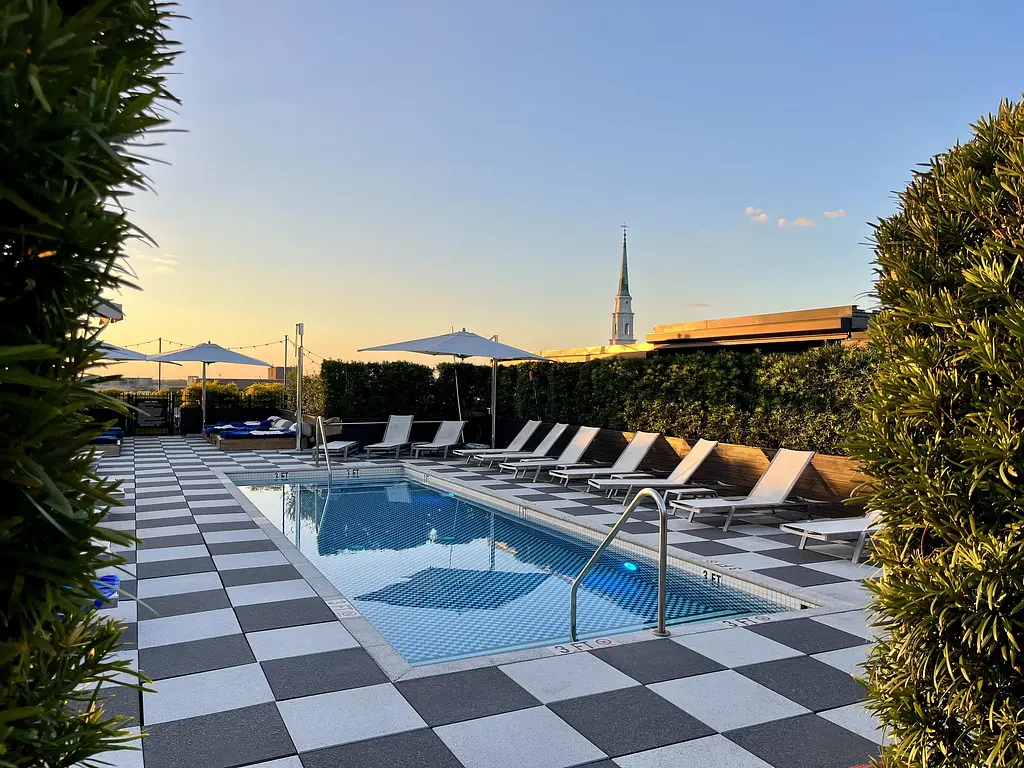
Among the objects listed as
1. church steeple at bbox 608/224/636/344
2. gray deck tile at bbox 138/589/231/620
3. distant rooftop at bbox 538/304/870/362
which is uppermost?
church steeple at bbox 608/224/636/344

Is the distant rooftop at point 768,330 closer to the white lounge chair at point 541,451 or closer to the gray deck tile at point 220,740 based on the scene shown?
the white lounge chair at point 541,451

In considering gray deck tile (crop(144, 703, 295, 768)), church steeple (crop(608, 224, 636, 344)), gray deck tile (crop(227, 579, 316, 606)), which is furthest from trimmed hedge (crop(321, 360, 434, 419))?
church steeple (crop(608, 224, 636, 344))

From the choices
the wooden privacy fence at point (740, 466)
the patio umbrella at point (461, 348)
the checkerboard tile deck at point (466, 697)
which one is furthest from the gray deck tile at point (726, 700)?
the patio umbrella at point (461, 348)

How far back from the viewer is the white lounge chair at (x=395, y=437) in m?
14.4

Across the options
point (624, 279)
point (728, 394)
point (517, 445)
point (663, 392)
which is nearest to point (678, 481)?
point (728, 394)

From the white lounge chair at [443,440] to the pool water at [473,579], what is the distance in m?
4.58

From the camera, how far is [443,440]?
1467 centimetres

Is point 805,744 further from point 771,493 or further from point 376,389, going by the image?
point 376,389

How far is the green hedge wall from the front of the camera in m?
8.44

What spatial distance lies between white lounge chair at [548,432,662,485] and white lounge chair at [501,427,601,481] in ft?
0.62

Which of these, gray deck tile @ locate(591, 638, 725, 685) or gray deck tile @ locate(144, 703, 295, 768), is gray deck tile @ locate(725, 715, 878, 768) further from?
gray deck tile @ locate(144, 703, 295, 768)

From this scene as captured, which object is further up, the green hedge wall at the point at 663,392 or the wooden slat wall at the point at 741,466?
the green hedge wall at the point at 663,392

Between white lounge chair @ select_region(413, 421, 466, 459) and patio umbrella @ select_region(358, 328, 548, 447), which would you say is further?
white lounge chair @ select_region(413, 421, 466, 459)

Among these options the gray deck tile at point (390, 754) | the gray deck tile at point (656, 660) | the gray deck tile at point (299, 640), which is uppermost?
the gray deck tile at point (299, 640)
